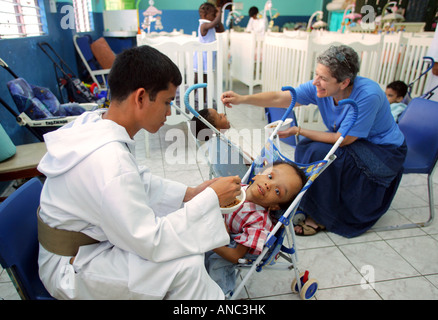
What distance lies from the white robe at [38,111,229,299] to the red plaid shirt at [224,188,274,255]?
30cm

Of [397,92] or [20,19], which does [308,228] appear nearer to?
[397,92]

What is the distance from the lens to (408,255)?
75.2 inches

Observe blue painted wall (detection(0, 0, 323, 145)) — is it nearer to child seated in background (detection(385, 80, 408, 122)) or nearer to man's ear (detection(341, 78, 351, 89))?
man's ear (detection(341, 78, 351, 89))

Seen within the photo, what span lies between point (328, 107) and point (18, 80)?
93.6 inches

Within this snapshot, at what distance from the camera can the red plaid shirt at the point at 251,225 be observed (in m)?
1.28

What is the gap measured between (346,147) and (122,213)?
5.12ft

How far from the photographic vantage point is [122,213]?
846mm

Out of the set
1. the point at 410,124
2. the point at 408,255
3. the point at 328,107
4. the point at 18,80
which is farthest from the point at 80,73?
the point at 408,255

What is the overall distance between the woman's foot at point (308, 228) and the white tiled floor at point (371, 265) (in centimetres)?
3

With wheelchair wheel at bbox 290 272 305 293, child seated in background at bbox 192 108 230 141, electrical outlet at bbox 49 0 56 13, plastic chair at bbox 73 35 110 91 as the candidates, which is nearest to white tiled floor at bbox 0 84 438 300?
wheelchair wheel at bbox 290 272 305 293

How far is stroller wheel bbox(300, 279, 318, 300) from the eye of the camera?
1.54m

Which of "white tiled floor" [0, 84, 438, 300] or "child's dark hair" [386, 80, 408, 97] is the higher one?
"child's dark hair" [386, 80, 408, 97]

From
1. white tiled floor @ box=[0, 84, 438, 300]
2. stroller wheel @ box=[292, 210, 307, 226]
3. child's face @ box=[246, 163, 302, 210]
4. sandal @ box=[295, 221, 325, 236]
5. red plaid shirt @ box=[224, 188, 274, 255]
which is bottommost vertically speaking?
white tiled floor @ box=[0, 84, 438, 300]

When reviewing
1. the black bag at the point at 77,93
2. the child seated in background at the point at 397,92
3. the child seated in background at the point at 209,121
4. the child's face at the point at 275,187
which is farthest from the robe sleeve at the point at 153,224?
the black bag at the point at 77,93
